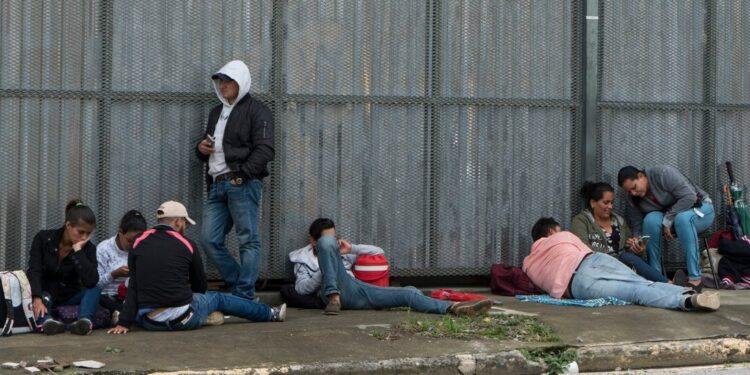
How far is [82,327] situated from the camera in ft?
27.2

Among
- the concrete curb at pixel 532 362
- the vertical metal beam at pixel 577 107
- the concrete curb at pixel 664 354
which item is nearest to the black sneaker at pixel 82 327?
the concrete curb at pixel 532 362

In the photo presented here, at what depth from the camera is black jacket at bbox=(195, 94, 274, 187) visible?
9688 mm

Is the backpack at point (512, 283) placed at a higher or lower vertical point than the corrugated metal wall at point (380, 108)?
lower

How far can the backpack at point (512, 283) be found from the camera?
10828 mm

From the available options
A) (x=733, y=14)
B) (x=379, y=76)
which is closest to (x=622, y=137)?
(x=733, y=14)

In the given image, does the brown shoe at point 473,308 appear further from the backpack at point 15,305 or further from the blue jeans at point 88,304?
the backpack at point 15,305

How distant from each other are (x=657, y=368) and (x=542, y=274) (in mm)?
2363

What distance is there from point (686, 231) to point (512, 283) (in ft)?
5.72

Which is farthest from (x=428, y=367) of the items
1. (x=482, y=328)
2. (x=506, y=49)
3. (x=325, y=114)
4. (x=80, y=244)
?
(x=506, y=49)

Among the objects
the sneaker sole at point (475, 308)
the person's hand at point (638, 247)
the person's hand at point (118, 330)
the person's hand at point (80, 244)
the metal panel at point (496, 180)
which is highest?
the metal panel at point (496, 180)

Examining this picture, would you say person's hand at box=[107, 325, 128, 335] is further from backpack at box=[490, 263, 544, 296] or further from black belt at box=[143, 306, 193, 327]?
backpack at box=[490, 263, 544, 296]

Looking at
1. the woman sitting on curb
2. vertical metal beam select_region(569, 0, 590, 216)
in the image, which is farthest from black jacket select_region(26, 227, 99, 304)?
vertical metal beam select_region(569, 0, 590, 216)

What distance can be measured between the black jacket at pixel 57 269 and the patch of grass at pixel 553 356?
10.5 ft

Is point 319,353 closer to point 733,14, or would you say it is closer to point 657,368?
point 657,368
